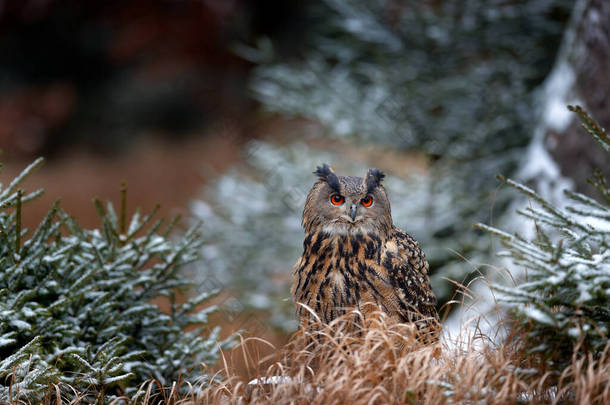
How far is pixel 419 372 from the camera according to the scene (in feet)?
4.99

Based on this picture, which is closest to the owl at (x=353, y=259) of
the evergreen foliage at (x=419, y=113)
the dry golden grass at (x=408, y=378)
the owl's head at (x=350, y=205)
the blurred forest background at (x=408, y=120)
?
the owl's head at (x=350, y=205)

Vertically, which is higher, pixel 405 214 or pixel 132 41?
pixel 132 41

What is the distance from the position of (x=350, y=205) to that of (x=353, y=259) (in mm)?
163

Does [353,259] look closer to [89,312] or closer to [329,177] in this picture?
[329,177]

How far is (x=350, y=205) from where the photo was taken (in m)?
1.82

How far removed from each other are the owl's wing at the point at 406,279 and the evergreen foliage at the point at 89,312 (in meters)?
0.61

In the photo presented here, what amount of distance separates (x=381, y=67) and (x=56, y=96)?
5467mm

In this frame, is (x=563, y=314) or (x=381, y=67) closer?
(x=563, y=314)

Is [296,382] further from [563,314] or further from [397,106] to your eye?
[397,106]

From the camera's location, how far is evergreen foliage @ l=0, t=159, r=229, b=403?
63.4 inches

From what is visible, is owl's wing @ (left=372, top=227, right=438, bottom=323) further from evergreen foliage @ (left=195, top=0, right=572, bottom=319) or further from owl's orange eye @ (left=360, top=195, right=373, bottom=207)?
evergreen foliage @ (left=195, top=0, right=572, bottom=319)

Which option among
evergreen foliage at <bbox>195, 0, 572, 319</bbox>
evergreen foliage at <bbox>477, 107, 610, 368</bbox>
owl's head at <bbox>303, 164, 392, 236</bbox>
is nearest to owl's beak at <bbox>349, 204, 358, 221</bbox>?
owl's head at <bbox>303, 164, 392, 236</bbox>

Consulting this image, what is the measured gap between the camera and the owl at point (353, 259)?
1.81m

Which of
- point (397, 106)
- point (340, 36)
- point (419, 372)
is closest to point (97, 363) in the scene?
point (419, 372)
